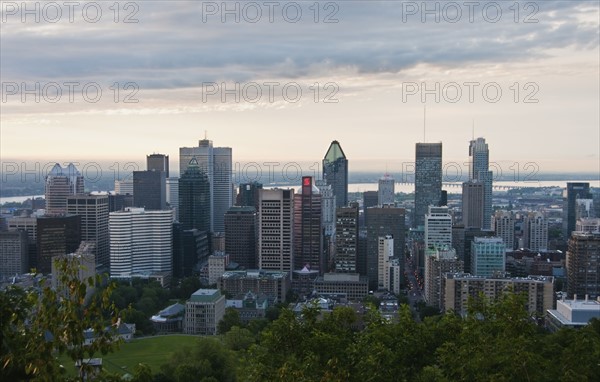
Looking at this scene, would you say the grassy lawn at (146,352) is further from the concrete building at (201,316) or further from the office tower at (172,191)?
the office tower at (172,191)

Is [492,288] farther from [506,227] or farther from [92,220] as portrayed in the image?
→ [92,220]

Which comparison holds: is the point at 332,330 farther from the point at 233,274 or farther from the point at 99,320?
Result: the point at 233,274

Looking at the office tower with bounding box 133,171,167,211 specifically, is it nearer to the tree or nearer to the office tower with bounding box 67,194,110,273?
the office tower with bounding box 67,194,110,273

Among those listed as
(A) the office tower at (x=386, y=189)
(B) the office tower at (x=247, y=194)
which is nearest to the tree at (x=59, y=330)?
(B) the office tower at (x=247, y=194)

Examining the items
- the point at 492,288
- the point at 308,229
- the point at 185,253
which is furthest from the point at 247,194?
the point at 492,288

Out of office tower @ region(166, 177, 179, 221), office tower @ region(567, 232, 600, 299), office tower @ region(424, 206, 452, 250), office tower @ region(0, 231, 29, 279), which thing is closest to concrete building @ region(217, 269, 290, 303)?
office tower @ region(424, 206, 452, 250)
